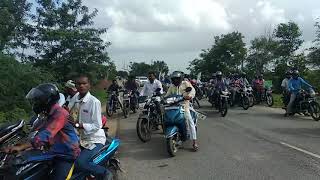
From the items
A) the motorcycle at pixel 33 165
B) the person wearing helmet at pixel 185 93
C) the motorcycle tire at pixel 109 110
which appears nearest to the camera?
the motorcycle at pixel 33 165

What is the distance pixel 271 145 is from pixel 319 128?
3728 mm

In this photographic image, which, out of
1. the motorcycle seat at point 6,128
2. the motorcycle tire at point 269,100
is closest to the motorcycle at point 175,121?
the motorcycle seat at point 6,128

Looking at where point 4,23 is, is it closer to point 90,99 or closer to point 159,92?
point 159,92

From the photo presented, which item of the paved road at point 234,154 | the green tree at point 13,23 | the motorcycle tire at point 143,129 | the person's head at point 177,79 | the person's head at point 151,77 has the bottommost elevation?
the paved road at point 234,154

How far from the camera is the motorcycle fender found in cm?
1063

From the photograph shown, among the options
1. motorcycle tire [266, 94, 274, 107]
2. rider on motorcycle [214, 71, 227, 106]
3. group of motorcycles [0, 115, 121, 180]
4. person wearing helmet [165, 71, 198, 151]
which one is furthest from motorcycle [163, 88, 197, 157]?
motorcycle tire [266, 94, 274, 107]

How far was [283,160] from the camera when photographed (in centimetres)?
1027

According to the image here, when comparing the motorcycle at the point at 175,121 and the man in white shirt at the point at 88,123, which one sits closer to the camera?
the man in white shirt at the point at 88,123

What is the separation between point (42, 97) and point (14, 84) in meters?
11.6

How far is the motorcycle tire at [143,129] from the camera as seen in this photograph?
42.2ft

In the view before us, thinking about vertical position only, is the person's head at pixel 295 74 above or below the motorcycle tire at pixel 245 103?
above

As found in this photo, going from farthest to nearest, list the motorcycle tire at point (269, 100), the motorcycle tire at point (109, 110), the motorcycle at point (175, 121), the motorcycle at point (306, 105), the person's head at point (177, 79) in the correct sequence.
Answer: the motorcycle tire at point (269, 100)
the motorcycle tire at point (109, 110)
the motorcycle at point (306, 105)
the person's head at point (177, 79)
the motorcycle at point (175, 121)

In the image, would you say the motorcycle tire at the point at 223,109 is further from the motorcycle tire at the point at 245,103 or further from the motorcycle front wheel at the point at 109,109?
the motorcycle front wheel at the point at 109,109

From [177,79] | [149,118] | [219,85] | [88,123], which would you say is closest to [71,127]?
[88,123]
